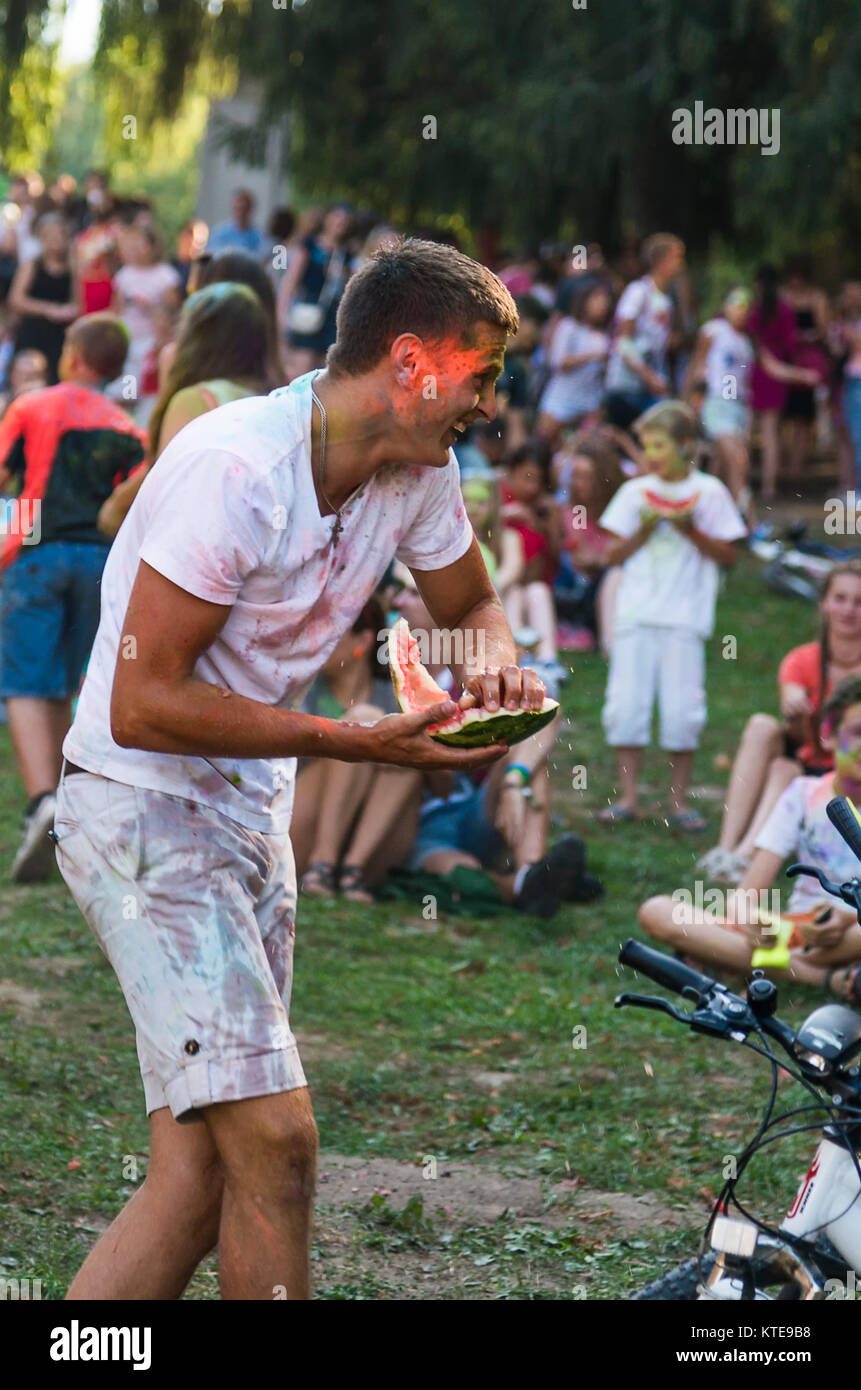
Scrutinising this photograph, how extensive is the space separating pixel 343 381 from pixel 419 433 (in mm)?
162

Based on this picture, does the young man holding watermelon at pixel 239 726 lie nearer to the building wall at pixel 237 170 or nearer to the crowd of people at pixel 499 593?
the crowd of people at pixel 499 593

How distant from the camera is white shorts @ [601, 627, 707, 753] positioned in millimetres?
8617

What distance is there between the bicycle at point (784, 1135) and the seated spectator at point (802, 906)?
2869mm

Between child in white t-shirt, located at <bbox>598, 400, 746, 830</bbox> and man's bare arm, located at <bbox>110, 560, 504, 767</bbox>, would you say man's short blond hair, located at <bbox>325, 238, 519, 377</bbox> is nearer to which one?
man's bare arm, located at <bbox>110, 560, 504, 767</bbox>

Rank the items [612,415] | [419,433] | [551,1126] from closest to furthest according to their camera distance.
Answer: [419,433] < [551,1126] < [612,415]

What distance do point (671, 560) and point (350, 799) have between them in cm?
222

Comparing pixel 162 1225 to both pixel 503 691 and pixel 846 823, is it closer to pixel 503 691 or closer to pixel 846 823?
pixel 503 691

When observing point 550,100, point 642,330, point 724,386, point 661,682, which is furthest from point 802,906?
point 550,100

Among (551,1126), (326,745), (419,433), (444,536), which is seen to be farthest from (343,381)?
(551,1126)

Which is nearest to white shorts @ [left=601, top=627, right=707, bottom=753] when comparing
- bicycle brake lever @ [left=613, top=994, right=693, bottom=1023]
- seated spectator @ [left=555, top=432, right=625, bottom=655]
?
seated spectator @ [left=555, top=432, right=625, bottom=655]
